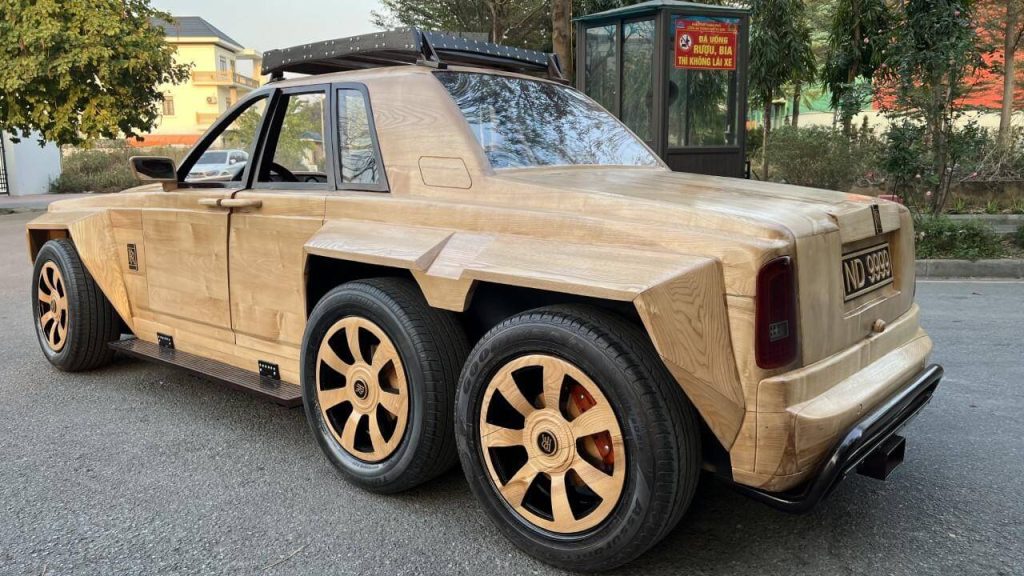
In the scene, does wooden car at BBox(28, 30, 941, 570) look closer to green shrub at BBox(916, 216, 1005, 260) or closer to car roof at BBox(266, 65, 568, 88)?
car roof at BBox(266, 65, 568, 88)

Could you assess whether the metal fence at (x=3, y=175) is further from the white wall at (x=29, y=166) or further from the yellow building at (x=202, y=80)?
the yellow building at (x=202, y=80)

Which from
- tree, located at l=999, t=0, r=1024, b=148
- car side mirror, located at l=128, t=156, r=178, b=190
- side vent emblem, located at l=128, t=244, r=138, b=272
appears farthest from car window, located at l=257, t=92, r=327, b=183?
tree, located at l=999, t=0, r=1024, b=148

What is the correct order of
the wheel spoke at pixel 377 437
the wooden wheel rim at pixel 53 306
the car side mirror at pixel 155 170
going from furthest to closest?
the wooden wheel rim at pixel 53 306 → the car side mirror at pixel 155 170 → the wheel spoke at pixel 377 437

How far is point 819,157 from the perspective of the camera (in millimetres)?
14109


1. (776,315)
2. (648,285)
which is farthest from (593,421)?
(776,315)

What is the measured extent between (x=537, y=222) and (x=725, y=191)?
790 mm

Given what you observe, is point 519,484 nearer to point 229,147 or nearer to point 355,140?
point 355,140

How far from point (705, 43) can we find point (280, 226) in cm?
912

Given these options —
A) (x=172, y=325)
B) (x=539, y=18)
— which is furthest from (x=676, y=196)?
(x=539, y=18)

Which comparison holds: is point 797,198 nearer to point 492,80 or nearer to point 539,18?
Answer: point 492,80

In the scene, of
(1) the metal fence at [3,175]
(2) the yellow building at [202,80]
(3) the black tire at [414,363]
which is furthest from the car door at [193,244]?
(2) the yellow building at [202,80]

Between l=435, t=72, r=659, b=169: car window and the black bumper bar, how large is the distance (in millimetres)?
1558

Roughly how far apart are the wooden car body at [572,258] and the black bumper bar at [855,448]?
1.6 inches

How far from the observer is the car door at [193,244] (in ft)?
12.6
